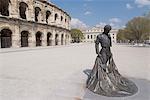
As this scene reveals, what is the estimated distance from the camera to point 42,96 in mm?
5473

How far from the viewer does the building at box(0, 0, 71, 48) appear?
30094mm

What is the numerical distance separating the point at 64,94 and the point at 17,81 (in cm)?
227

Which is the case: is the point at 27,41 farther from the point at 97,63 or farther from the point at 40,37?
the point at 97,63

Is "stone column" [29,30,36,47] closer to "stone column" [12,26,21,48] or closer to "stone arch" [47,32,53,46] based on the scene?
"stone column" [12,26,21,48]

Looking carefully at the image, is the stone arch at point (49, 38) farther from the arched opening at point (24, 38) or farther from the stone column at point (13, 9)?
the stone column at point (13, 9)

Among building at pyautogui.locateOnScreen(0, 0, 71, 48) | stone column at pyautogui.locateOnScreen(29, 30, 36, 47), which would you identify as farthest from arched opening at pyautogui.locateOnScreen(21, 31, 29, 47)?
stone column at pyautogui.locateOnScreen(29, 30, 36, 47)

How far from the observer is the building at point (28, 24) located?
3009 centimetres

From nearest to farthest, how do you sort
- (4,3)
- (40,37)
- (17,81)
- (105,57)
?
(105,57)
(17,81)
(4,3)
(40,37)

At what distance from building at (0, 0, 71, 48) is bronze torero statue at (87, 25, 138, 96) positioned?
24.0 metres

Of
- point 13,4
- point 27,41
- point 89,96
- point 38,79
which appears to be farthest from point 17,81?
point 27,41

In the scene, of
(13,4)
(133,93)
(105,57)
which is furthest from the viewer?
(13,4)

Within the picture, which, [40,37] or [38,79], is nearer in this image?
[38,79]

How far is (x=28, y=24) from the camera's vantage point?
108ft

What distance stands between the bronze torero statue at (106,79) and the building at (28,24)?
78.8ft
